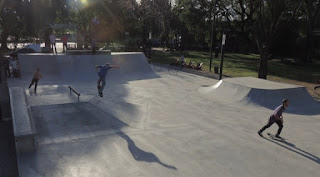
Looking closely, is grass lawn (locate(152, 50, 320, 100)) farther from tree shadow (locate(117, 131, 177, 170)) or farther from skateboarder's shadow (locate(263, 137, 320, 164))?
tree shadow (locate(117, 131, 177, 170))

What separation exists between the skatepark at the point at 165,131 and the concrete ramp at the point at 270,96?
46 mm

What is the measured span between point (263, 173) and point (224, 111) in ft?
18.0

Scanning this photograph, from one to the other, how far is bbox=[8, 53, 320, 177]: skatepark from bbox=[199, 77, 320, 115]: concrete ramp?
0.05m

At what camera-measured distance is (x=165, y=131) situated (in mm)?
8828

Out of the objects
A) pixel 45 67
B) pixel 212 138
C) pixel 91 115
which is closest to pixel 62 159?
pixel 91 115

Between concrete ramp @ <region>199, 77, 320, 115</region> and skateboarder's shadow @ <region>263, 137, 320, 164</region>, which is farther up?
concrete ramp @ <region>199, 77, 320, 115</region>

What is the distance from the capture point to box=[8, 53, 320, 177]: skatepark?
21.0ft

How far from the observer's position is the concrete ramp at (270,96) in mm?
12383

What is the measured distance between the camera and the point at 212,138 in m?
8.32

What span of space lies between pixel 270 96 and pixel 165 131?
21.6 feet

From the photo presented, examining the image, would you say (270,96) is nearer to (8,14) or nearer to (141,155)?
(141,155)

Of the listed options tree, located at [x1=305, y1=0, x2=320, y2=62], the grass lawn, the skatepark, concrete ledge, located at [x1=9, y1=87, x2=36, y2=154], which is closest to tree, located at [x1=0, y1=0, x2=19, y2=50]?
the grass lawn

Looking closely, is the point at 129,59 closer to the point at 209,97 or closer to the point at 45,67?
the point at 45,67

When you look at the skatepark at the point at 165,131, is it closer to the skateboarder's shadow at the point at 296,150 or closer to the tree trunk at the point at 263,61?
the skateboarder's shadow at the point at 296,150
